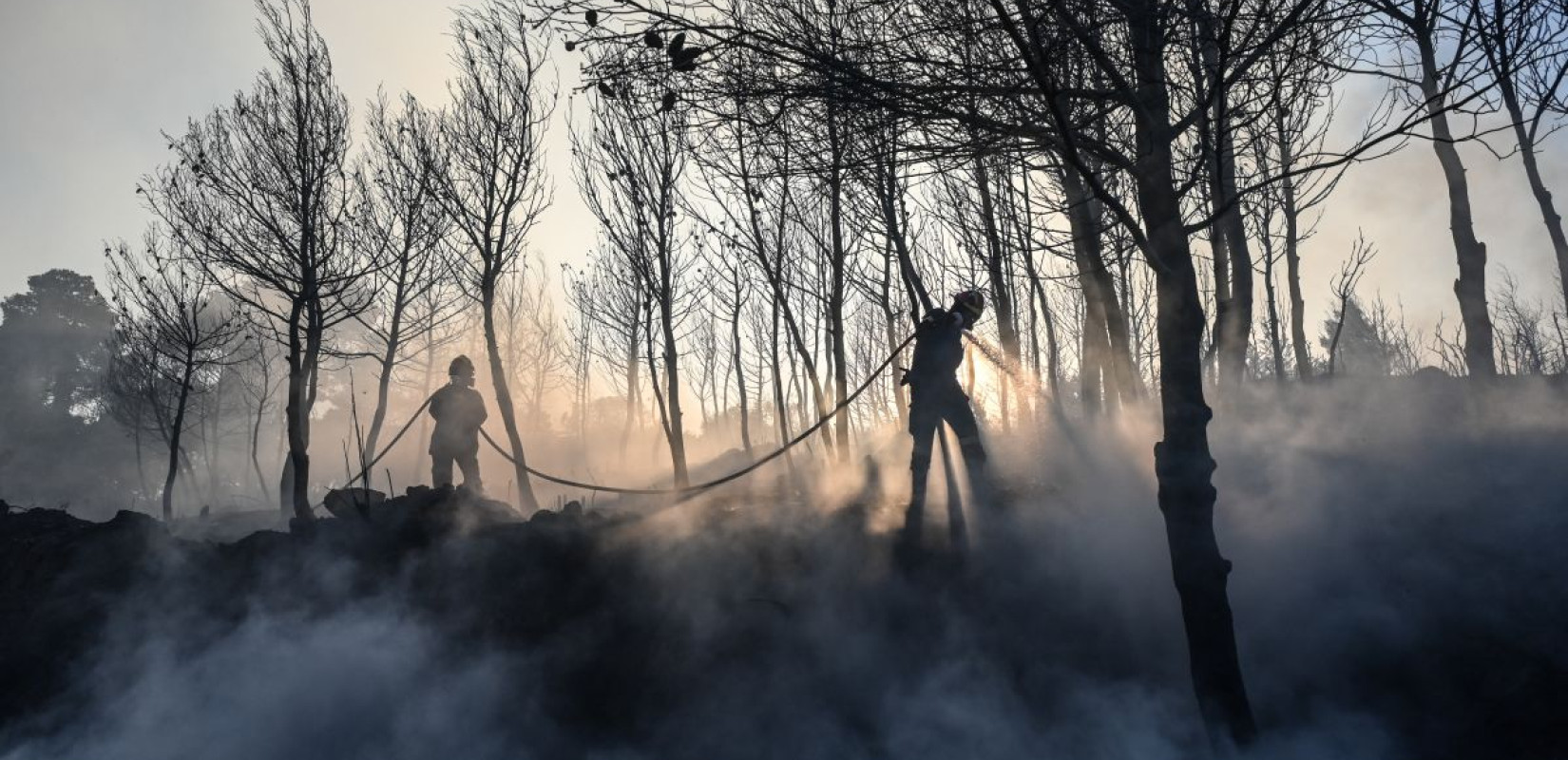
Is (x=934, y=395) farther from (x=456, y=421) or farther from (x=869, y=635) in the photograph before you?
(x=456, y=421)

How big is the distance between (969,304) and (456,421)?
20.7 feet

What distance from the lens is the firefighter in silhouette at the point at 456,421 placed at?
33.0 feet

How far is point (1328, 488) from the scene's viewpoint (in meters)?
6.55

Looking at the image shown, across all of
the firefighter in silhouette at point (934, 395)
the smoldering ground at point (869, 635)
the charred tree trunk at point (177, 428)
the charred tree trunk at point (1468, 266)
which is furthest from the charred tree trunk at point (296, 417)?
the charred tree trunk at point (1468, 266)

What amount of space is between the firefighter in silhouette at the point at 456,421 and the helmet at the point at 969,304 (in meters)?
5.87

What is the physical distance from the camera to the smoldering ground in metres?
4.59

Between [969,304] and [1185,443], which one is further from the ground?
[969,304]

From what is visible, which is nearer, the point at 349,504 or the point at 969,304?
the point at 969,304

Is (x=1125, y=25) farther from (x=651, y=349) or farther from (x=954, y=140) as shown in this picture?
(x=651, y=349)

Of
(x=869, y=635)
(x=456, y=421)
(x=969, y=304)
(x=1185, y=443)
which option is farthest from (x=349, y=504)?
(x=1185, y=443)

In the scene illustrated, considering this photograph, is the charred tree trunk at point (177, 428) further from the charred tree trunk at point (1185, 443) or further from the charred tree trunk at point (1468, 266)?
the charred tree trunk at point (1468, 266)

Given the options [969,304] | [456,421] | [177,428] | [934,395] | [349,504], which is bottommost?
[349,504]

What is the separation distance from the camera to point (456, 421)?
33.1ft

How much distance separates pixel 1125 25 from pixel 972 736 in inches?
152
